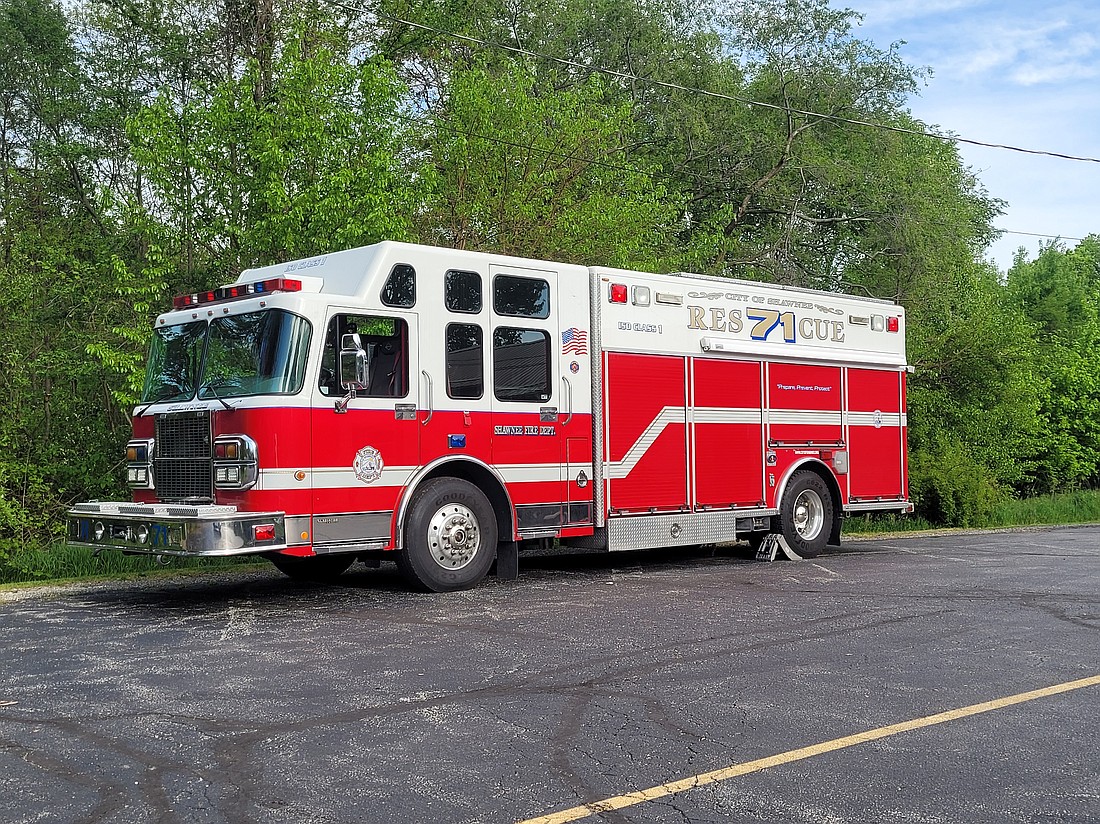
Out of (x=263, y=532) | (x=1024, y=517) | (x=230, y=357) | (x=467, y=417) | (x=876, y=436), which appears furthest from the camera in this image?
(x=1024, y=517)

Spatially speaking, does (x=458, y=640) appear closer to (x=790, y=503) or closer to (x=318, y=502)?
(x=318, y=502)

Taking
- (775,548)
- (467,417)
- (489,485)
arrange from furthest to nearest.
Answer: (775,548) < (489,485) < (467,417)

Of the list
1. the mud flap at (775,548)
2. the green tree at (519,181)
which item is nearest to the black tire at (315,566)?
the mud flap at (775,548)

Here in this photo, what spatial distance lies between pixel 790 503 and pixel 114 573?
8.05 metres

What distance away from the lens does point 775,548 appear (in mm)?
14312

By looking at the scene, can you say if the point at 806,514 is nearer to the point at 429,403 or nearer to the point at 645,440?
the point at 645,440

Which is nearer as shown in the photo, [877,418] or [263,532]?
[263,532]

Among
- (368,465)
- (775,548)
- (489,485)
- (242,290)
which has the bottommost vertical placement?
(775,548)

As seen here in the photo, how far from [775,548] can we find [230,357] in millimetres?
7276

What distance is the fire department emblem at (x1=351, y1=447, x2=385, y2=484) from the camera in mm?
10234

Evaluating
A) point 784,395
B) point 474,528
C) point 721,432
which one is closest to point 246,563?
point 474,528

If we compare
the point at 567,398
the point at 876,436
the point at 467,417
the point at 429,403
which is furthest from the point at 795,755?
the point at 876,436

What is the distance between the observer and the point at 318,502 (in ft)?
32.7

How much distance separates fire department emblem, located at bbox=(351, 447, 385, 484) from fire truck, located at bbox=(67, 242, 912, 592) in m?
0.01
